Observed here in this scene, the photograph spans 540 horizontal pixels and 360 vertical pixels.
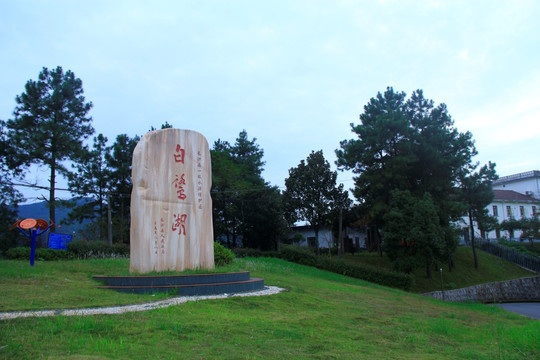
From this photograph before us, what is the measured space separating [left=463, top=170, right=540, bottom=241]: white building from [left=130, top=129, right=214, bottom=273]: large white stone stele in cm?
3435

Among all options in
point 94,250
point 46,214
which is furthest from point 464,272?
point 46,214

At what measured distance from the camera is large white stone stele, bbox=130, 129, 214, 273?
33.7 ft

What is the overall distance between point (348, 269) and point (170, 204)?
46.7 ft

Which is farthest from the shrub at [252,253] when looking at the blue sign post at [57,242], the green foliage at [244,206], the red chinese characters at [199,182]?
the red chinese characters at [199,182]

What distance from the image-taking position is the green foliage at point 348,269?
2133 centimetres

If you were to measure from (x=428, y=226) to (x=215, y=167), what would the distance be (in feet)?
49.9

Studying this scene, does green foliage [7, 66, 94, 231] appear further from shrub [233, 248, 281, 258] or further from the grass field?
the grass field

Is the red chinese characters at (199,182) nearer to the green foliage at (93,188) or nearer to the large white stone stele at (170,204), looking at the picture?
the large white stone stele at (170,204)

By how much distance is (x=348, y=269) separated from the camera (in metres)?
22.7

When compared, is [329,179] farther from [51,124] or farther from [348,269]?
[51,124]

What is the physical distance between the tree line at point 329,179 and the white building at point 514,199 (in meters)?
14.5

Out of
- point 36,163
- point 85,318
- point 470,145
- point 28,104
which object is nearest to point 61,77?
point 28,104

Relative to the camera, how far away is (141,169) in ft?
34.6

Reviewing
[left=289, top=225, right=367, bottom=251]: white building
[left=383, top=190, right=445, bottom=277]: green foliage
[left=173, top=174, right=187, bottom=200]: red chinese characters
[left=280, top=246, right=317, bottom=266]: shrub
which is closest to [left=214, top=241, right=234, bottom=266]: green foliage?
[left=173, top=174, right=187, bottom=200]: red chinese characters
